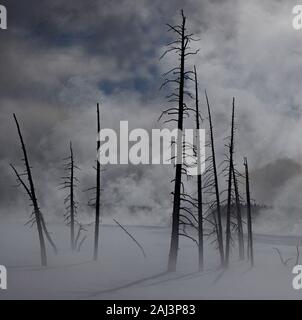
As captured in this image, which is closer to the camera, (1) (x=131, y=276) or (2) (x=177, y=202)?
(1) (x=131, y=276)

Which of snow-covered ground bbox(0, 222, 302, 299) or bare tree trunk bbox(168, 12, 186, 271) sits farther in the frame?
bare tree trunk bbox(168, 12, 186, 271)

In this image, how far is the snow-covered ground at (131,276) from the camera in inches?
720

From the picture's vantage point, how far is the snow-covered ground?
60.0ft

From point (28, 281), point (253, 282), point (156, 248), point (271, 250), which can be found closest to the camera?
point (28, 281)

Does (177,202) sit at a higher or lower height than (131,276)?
higher

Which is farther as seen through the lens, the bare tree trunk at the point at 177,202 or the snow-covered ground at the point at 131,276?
the bare tree trunk at the point at 177,202

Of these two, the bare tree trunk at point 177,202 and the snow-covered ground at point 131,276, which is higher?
the bare tree trunk at point 177,202

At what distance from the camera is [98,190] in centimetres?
2689

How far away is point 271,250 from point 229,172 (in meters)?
13.4

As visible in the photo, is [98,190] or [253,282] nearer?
[253,282]

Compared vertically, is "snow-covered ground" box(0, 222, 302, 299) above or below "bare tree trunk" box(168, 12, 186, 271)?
below

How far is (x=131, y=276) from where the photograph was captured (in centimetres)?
2147
